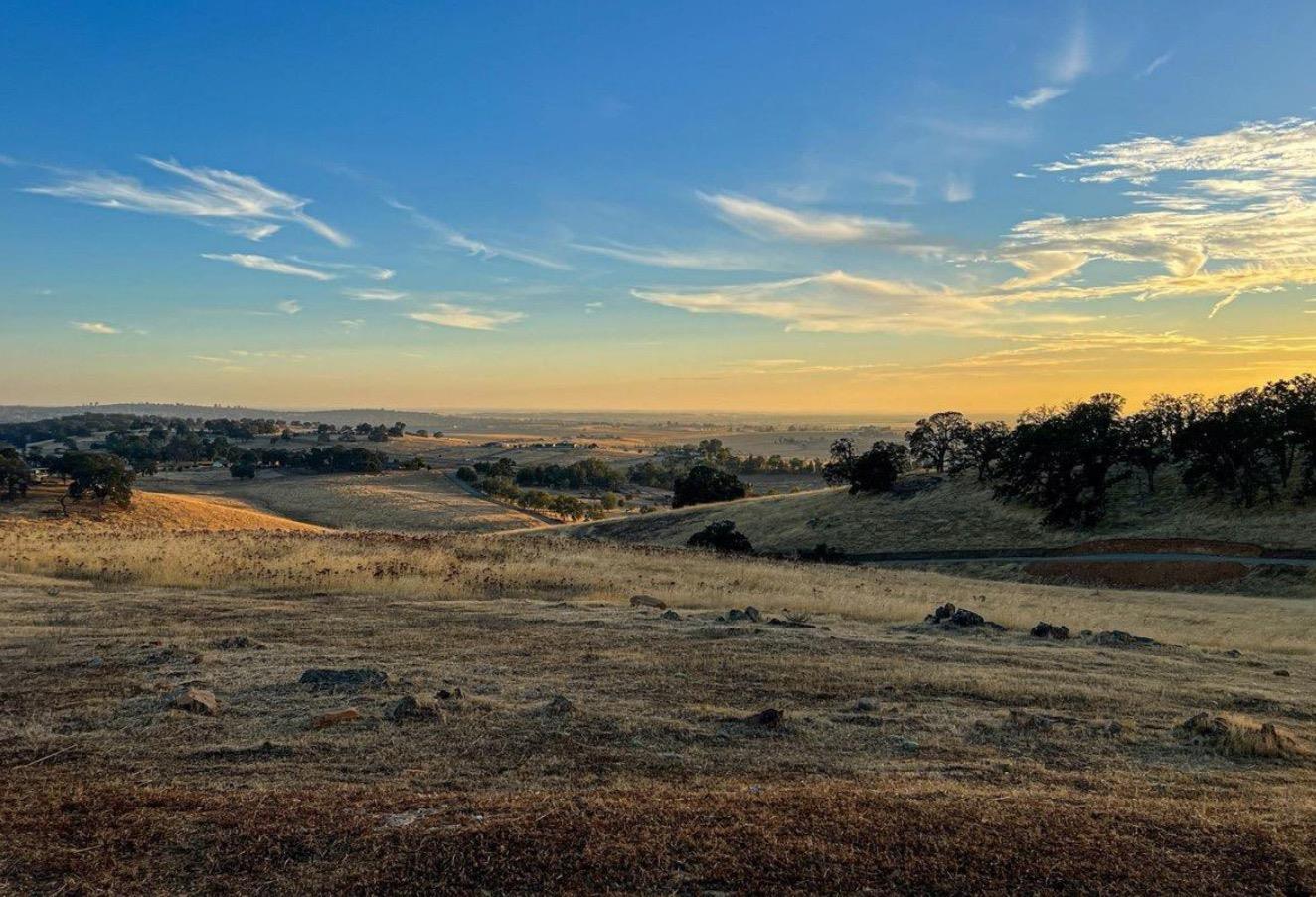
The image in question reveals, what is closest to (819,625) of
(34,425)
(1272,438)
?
(1272,438)

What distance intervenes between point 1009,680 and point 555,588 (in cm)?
1431

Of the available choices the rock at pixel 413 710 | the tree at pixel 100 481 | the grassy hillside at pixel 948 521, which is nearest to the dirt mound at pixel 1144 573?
the grassy hillside at pixel 948 521

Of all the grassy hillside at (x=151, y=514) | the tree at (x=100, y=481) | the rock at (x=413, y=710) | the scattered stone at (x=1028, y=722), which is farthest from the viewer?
the tree at (x=100, y=481)

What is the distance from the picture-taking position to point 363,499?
8450 cm

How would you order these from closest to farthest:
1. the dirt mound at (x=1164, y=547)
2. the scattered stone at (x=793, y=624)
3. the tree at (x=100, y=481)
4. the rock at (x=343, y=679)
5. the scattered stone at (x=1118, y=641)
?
1. the rock at (x=343, y=679)
2. the scattered stone at (x=1118, y=641)
3. the scattered stone at (x=793, y=624)
4. the dirt mound at (x=1164, y=547)
5. the tree at (x=100, y=481)

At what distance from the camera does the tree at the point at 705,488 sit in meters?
82.0

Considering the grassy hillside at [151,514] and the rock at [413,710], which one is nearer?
the rock at [413,710]

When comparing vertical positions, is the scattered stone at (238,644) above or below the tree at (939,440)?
below

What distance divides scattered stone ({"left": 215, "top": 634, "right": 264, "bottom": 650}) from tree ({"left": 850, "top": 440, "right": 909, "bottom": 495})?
58637 millimetres

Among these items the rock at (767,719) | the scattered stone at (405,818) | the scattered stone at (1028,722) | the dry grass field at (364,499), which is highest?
the scattered stone at (405,818)

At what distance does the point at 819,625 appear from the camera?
61.0ft

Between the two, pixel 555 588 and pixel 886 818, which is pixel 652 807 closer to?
pixel 886 818

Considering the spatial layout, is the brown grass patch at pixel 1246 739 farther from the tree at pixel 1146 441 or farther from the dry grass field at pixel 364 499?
the dry grass field at pixel 364 499

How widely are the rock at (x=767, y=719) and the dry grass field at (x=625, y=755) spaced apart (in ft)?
0.14
